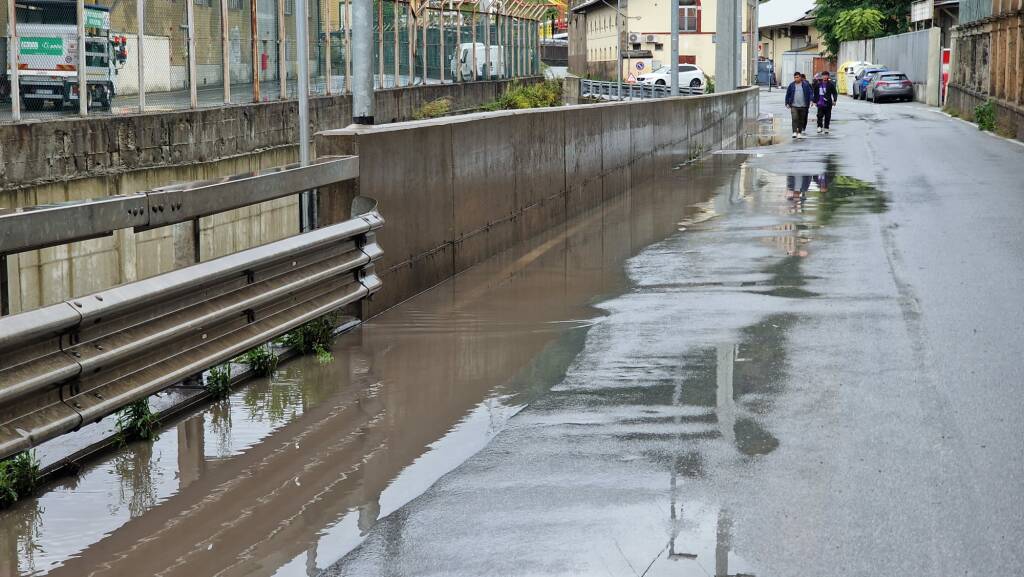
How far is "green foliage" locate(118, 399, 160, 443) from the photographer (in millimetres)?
6449

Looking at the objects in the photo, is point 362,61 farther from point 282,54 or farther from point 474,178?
point 282,54

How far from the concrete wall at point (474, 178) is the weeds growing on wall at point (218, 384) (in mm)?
2139

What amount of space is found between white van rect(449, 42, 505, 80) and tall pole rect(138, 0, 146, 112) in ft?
76.5

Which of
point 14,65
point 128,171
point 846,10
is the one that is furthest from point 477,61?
point 846,10

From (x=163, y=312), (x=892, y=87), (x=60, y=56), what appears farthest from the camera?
(x=892, y=87)

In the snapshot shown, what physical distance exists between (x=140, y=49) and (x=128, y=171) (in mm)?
2735

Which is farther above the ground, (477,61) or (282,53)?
(477,61)

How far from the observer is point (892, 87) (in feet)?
226

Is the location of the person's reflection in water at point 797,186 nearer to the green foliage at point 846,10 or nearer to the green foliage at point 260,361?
the green foliage at point 260,361

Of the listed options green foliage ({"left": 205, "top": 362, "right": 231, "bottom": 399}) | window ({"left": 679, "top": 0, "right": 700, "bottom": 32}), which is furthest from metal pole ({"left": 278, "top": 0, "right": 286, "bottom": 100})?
window ({"left": 679, "top": 0, "right": 700, "bottom": 32})

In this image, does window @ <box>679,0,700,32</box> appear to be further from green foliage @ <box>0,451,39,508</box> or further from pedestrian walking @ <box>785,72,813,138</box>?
green foliage @ <box>0,451,39,508</box>

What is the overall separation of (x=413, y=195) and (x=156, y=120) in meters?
9.70

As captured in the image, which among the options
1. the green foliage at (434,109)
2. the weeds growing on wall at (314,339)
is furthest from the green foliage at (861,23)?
the weeds growing on wall at (314,339)

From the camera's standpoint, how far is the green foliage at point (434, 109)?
36216 millimetres
